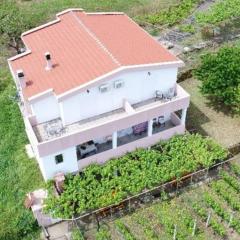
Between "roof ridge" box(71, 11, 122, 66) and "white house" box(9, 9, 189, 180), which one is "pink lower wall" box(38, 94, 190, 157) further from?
"roof ridge" box(71, 11, 122, 66)

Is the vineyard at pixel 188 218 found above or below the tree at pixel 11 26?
below

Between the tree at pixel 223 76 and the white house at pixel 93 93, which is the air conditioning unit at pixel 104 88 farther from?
the tree at pixel 223 76

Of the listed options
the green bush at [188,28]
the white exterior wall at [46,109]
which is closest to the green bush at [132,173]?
the white exterior wall at [46,109]

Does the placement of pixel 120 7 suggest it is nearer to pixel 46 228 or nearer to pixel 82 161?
pixel 82 161

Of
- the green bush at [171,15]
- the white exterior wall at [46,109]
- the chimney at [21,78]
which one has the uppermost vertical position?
the chimney at [21,78]

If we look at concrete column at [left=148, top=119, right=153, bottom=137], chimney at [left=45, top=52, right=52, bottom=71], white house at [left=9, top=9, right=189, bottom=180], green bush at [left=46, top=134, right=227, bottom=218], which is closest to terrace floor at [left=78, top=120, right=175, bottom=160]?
white house at [left=9, top=9, right=189, bottom=180]

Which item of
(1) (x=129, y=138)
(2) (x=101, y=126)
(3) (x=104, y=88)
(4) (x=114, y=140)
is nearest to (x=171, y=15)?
(1) (x=129, y=138)

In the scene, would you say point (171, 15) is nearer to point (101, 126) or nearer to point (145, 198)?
point (101, 126)

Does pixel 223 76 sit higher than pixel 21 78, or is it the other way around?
pixel 21 78
